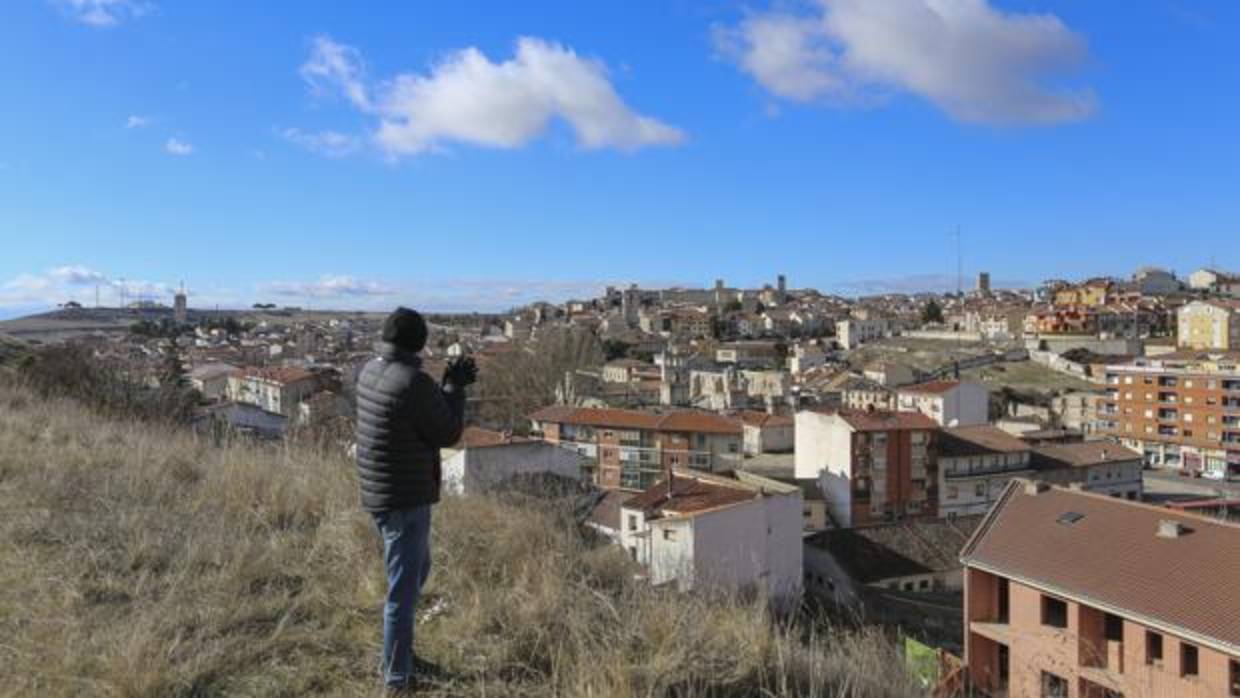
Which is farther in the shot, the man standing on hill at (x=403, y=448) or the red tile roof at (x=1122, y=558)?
the red tile roof at (x=1122, y=558)

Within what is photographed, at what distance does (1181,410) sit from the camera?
1834 inches

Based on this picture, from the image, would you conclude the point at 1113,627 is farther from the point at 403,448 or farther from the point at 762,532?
the point at 403,448

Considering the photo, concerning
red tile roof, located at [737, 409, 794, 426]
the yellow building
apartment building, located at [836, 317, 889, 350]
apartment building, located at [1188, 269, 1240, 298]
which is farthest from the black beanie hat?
apartment building, located at [1188, 269, 1240, 298]

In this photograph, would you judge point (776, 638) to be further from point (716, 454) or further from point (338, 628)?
point (716, 454)

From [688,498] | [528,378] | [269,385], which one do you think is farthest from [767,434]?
[688,498]

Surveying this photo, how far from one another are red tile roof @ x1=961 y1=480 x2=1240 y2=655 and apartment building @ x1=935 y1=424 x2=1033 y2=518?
16382 millimetres

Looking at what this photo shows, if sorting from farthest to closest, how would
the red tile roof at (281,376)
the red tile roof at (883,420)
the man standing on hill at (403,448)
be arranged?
the red tile roof at (281,376) < the red tile roof at (883,420) < the man standing on hill at (403,448)

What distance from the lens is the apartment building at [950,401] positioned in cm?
4444

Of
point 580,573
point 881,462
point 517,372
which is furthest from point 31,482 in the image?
point 517,372

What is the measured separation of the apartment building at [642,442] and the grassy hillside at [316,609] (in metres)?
31.0

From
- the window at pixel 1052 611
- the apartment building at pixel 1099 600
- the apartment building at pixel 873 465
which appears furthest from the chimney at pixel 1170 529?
the apartment building at pixel 873 465

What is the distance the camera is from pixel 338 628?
10.6ft

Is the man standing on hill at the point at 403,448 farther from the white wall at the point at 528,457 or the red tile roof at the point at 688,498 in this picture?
the red tile roof at the point at 688,498

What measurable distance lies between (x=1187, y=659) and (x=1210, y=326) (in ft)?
219
